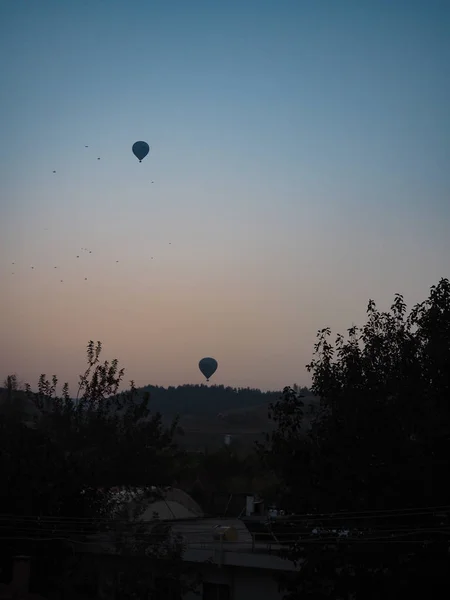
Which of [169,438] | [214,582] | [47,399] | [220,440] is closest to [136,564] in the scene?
[214,582]

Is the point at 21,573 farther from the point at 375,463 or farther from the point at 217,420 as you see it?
the point at 217,420

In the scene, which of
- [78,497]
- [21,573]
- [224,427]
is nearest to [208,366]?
[78,497]

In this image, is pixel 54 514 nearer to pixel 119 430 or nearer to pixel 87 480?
pixel 87 480

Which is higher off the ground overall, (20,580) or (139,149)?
(139,149)

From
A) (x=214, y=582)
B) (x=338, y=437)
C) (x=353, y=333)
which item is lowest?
(x=214, y=582)

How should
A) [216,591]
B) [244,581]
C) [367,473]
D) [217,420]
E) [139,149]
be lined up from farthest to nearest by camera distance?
[217,420], [139,149], [216,591], [244,581], [367,473]

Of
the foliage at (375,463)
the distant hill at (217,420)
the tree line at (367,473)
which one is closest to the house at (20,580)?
the tree line at (367,473)

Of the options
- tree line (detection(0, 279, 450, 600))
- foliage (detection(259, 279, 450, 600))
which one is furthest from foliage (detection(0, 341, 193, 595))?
foliage (detection(259, 279, 450, 600))

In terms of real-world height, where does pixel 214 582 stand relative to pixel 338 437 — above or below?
below
